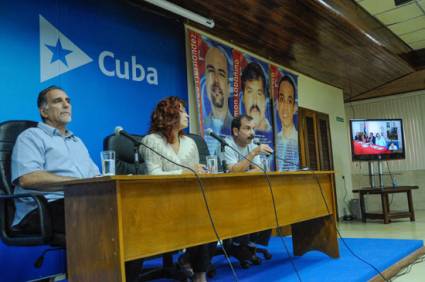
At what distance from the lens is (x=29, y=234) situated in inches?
76.5

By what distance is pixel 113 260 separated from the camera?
1.34 m

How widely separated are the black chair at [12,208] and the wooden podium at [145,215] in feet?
1.20

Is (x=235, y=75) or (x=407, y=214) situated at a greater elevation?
(x=235, y=75)

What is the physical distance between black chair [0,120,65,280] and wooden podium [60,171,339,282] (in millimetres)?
365

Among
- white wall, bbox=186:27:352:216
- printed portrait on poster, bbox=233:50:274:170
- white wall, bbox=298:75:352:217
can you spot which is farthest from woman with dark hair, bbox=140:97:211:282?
white wall, bbox=298:75:352:217

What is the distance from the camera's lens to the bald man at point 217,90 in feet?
13.8

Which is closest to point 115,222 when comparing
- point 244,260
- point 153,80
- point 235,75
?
point 244,260

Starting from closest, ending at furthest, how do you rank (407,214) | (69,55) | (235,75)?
(69,55) → (235,75) → (407,214)

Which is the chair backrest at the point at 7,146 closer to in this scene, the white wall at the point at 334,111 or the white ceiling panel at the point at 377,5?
the white ceiling panel at the point at 377,5

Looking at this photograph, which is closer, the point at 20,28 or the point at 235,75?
the point at 20,28

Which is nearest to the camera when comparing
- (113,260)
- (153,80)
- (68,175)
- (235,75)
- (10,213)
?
(113,260)

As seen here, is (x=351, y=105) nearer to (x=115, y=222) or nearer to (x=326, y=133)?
(x=326, y=133)

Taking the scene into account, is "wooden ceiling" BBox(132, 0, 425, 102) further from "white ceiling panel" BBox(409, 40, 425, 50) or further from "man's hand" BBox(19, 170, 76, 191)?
"man's hand" BBox(19, 170, 76, 191)

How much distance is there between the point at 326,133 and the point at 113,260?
6.05 metres
